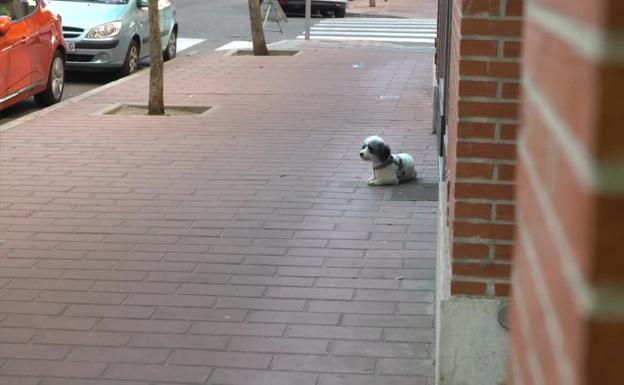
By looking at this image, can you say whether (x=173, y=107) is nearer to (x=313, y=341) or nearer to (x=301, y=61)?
(x=301, y=61)

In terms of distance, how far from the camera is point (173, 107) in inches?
498

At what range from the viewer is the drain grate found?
7953 millimetres

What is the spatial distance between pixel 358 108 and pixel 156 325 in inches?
308

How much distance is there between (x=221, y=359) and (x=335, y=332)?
654mm

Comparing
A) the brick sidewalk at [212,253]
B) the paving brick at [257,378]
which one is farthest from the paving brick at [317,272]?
the paving brick at [257,378]

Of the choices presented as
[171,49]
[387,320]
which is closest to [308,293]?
[387,320]

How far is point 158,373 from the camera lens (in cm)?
454

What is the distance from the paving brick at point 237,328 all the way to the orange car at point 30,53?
7423 millimetres

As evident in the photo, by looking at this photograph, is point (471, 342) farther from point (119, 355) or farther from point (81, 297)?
point (81, 297)

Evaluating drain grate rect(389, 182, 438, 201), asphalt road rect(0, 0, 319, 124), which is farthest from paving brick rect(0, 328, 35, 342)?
asphalt road rect(0, 0, 319, 124)

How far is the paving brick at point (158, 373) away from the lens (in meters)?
4.48

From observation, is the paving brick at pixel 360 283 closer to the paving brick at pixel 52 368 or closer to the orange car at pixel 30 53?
the paving brick at pixel 52 368

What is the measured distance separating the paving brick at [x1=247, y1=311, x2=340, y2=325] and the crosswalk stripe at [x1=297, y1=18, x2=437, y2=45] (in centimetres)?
1873

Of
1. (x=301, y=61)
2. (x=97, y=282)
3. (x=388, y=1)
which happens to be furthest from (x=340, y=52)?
(x=388, y=1)
